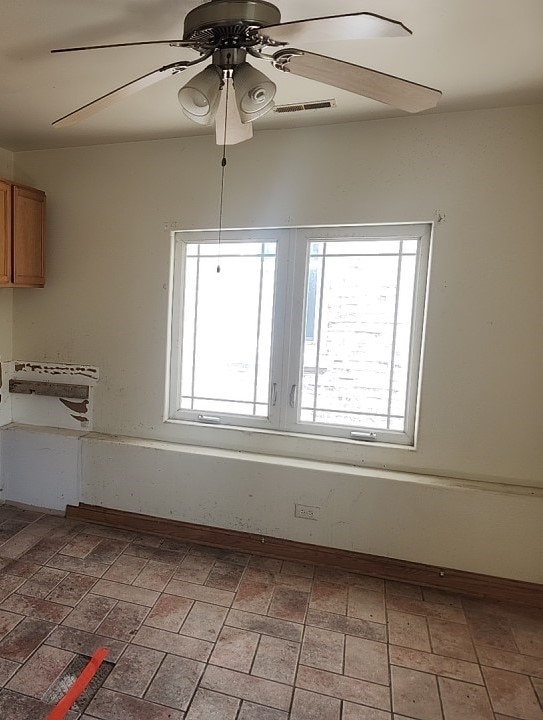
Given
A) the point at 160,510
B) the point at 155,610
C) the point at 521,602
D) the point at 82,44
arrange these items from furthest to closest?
1. the point at 160,510
2. the point at 521,602
3. the point at 155,610
4. the point at 82,44

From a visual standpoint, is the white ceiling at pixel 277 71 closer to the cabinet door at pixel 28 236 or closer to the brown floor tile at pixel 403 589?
the cabinet door at pixel 28 236

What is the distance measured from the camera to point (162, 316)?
2.97 meters

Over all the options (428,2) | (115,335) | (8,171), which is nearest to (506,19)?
(428,2)

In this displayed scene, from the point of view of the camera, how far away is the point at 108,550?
2746mm

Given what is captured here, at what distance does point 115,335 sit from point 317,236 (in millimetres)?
1524

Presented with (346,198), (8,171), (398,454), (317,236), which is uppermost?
(8,171)

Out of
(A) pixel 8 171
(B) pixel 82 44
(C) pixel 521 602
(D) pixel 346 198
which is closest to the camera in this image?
(B) pixel 82 44

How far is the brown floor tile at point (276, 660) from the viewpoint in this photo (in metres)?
1.84

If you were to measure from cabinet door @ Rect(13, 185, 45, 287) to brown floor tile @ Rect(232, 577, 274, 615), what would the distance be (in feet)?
7.73

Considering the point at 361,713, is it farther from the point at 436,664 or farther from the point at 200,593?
the point at 200,593

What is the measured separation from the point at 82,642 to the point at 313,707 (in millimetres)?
1036

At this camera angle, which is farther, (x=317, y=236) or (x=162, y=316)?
(x=162, y=316)

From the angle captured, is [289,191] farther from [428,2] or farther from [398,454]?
[398,454]

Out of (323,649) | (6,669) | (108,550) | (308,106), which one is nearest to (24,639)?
(6,669)
